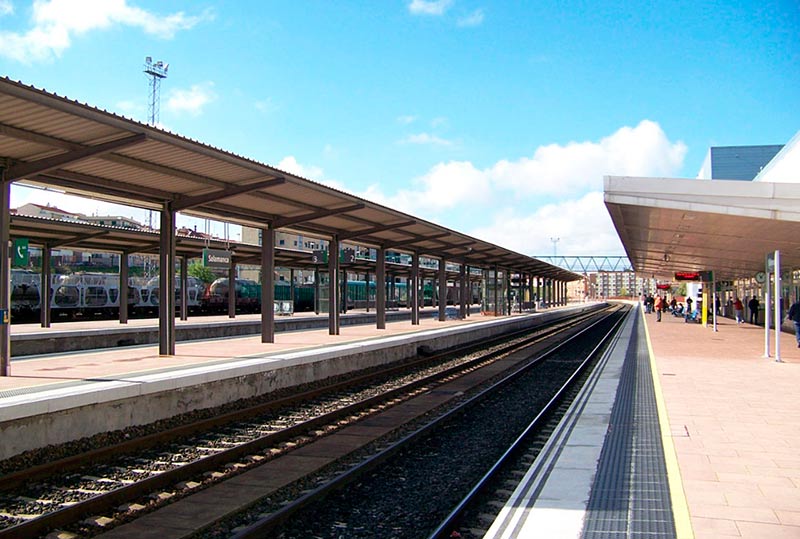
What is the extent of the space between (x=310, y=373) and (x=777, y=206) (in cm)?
1043

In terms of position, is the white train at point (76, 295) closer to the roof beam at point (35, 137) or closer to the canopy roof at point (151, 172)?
the canopy roof at point (151, 172)

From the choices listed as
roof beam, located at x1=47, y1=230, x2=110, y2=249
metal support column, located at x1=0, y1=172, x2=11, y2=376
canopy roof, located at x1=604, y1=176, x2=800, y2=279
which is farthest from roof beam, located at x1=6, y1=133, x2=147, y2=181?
roof beam, located at x1=47, y1=230, x2=110, y2=249

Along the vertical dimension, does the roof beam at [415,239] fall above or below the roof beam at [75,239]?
above

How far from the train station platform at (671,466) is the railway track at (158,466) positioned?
127 inches

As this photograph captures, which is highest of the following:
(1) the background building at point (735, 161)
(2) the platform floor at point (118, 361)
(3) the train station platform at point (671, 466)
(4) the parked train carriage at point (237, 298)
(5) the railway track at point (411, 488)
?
(1) the background building at point (735, 161)

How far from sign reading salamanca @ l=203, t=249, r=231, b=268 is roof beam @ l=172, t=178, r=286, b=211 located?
318 centimetres

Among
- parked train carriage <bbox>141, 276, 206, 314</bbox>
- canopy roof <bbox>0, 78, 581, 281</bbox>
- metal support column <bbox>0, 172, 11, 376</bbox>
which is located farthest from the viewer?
parked train carriage <bbox>141, 276, 206, 314</bbox>

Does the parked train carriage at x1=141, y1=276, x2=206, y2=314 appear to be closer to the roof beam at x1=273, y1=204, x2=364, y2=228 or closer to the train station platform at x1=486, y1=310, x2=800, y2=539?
the roof beam at x1=273, y1=204, x2=364, y2=228

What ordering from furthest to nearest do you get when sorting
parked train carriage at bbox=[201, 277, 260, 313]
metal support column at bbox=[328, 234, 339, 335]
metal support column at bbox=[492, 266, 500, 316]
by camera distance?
parked train carriage at bbox=[201, 277, 260, 313] → metal support column at bbox=[492, 266, 500, 316] → metal support column at bbox=[328, 234, 339, 335]

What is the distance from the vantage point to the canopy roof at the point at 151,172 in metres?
8.62

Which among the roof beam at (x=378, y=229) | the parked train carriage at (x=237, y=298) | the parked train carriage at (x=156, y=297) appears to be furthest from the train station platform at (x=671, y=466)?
the parked train carriage at (x=237, y=298)

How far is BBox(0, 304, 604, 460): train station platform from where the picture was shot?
760cm

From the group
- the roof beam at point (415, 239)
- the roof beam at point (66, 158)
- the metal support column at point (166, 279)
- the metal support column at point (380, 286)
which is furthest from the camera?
the metal support column at point (380, 286)

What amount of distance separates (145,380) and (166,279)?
4542mm
